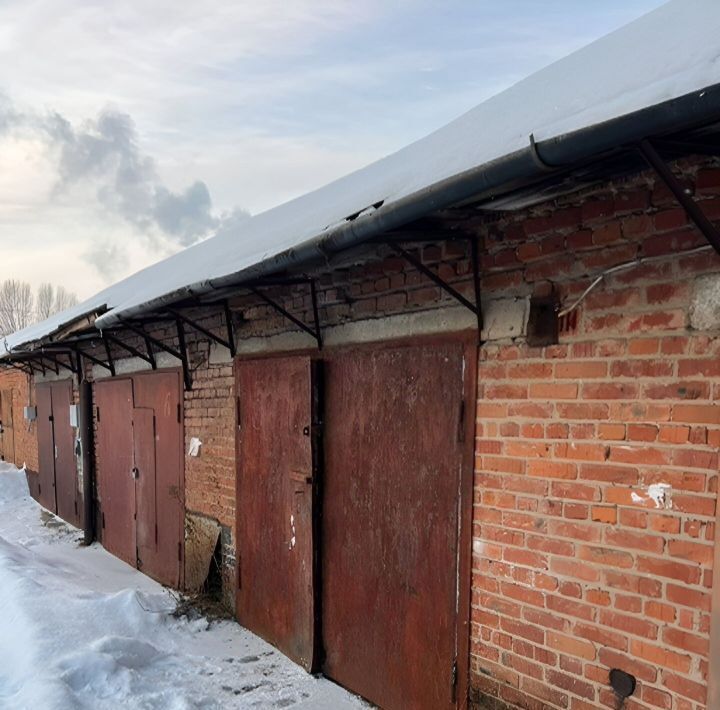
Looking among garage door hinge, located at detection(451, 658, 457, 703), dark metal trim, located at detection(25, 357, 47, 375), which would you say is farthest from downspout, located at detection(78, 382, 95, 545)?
garage door hinge, located at detection(451, 658, 457, 703)

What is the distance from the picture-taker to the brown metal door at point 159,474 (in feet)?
18.5

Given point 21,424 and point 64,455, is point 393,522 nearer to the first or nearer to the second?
point 64,455

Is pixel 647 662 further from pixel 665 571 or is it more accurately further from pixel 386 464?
pixel 386 464

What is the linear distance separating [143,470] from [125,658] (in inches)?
108

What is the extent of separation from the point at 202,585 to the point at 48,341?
3.31 m

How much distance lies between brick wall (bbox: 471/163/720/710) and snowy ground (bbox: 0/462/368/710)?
59.0 inches

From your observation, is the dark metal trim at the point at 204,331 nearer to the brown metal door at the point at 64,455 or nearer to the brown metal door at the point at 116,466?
the brown metal door at the point at 116,466

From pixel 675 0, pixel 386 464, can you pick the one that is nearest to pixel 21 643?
pixel 386 464

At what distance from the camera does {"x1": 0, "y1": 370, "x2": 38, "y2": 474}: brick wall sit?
37.6 feet

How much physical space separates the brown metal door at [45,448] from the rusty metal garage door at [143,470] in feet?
8.81

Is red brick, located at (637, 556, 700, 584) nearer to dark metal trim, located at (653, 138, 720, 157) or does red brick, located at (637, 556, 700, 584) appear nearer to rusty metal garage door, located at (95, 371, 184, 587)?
dark metal trim, located at (653, 138, 720, 157)

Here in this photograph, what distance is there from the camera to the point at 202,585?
518cm

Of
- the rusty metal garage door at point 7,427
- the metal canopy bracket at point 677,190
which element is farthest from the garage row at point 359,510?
the rusty metal garage door at point 7,427

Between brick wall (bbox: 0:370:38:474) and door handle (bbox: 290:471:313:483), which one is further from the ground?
door handle (bbox: 290:471:313:483)
